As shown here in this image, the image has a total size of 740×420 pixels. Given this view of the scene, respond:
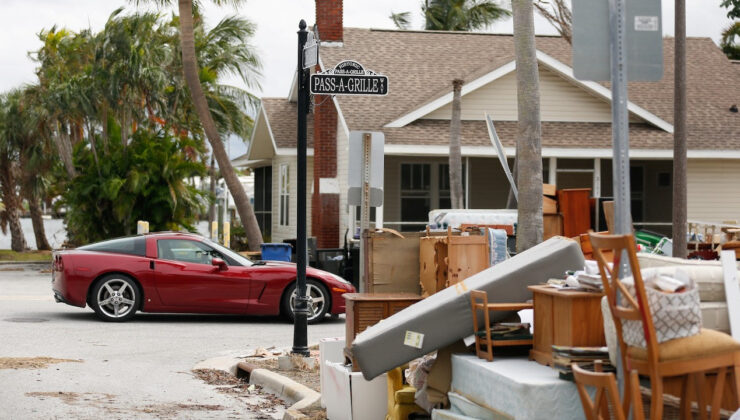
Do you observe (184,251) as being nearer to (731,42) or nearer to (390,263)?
(390,263)

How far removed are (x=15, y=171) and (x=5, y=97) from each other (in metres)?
3.16

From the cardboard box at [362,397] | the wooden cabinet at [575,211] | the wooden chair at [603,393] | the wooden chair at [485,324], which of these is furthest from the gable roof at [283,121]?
the wooden chair at [603,393]

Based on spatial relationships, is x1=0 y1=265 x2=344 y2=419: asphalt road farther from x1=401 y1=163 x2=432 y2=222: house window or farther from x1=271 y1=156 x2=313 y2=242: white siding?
x1=401 y1=163 x2=432 y2=222: house window

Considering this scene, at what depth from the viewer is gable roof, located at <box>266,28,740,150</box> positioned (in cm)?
2572

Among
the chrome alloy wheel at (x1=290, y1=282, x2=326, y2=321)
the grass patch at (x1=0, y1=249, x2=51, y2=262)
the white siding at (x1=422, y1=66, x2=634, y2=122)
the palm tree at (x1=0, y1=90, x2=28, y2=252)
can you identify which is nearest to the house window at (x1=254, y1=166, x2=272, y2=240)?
the grass patch at (x1=0, y1=249, x2=51, y2=262)

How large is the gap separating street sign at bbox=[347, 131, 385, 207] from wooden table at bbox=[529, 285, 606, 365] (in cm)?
458

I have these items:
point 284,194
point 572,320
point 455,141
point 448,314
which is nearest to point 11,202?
point 284,194

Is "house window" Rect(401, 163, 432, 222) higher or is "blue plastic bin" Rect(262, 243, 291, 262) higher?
"house window" Rect(401, 163, 432, 222)

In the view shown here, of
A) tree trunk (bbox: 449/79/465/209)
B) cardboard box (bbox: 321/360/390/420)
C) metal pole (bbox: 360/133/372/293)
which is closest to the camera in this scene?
cardboard box (bbox: 321/360/390/420)

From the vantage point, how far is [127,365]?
11539 millimetres

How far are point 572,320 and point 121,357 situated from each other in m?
7.51

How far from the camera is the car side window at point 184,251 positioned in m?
16.0

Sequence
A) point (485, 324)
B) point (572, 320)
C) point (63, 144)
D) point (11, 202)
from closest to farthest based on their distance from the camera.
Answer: point (572, 320) → point (485, 324) → point (63, 144) → point (11, 202)

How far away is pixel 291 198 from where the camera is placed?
30.5m
